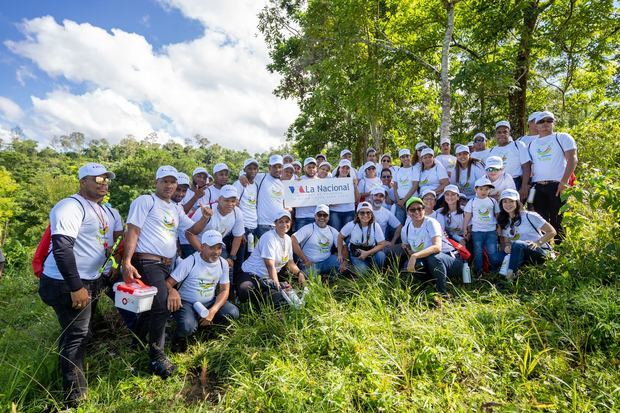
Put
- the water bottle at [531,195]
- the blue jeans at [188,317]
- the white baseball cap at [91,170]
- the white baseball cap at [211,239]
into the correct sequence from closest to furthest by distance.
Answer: the white baseball cap at [91,170], the blue jeans at [188,317], the white baseball cap at [211,239], the water bottle at [531,195]

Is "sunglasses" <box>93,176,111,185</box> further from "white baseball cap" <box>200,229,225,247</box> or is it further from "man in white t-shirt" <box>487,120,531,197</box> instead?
"man in white t-shirt" <box>487,120,531,197</box>

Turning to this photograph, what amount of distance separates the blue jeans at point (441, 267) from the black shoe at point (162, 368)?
368 centimetres

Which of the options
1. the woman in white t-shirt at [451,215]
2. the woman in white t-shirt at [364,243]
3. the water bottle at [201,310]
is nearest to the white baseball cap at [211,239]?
the water bottle at [201,310]

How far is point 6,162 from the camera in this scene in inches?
2013

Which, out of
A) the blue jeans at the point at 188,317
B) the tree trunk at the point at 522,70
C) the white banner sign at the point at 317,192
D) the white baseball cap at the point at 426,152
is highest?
the tree trunk at the point at 522,70

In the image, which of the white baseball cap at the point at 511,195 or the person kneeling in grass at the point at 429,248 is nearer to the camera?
Result: the person kneeling in grass at the point at 429,248

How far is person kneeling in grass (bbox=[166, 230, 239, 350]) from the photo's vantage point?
448cm

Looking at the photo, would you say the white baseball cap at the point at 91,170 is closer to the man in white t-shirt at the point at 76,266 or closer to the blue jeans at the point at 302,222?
the man in white t-shirt at the point at 76,266

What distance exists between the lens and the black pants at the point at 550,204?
5.67 metres

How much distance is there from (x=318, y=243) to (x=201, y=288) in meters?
2.26

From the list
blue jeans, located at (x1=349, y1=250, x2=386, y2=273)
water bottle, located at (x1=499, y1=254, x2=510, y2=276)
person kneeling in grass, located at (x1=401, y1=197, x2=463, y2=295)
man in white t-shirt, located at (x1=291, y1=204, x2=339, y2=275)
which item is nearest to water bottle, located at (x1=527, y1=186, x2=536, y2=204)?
water bottle, located at (x1=499, y1=254, x2=510, y2=276)

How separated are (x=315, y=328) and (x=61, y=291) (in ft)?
8.76

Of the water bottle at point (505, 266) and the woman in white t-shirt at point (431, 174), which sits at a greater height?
the woman in white t-shirt at point (431, 174)

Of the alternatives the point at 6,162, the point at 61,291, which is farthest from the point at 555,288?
the point at 6,162
